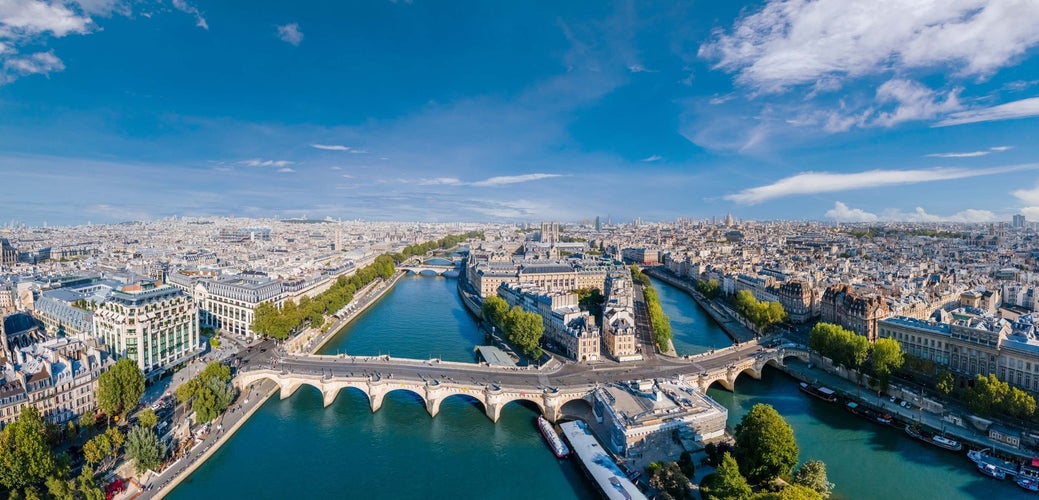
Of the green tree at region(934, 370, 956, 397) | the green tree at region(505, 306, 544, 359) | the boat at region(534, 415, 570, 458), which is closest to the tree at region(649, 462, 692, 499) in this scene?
the boat at region(534, 415, 570, 458)

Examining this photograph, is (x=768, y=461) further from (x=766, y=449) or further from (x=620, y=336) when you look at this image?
(x=620, y=336)

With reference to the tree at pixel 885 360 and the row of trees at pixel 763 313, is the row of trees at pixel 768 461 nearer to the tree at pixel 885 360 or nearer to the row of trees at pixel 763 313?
the tree at pixel 885 360

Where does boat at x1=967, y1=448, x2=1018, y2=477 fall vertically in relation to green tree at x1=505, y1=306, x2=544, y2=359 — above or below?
below

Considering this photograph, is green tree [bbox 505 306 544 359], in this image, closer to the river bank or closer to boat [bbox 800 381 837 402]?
the river bank

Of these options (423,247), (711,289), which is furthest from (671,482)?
(423,247)

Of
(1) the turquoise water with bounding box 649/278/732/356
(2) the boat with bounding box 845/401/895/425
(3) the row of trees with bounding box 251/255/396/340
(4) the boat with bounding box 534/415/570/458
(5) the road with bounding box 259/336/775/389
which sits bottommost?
(4) the boat with bounding box 534/415/570/458
